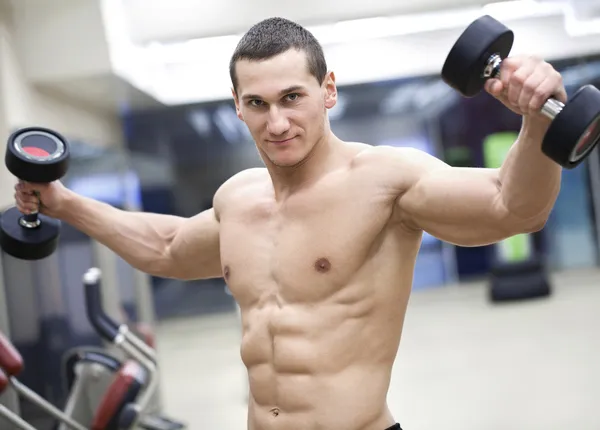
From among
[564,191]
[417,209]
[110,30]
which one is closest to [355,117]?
[564,191]

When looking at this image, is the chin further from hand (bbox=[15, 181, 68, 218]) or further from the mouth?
hand (bbox=[15, 181, 68, 218])

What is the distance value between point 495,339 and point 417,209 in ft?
17.2

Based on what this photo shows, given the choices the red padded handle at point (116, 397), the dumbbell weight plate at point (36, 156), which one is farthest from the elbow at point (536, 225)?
the red padded handle at point (116, 397)

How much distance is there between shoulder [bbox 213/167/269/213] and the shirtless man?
7 cm

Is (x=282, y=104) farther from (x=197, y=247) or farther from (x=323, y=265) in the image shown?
(x=197, y=247)

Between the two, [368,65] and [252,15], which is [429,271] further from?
[252,15]

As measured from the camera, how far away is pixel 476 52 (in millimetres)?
1020

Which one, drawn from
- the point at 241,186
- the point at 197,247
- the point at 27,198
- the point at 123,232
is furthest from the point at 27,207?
the point at 241,186

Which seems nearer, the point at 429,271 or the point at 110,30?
the point at 110,30

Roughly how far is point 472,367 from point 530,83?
15.5 ft

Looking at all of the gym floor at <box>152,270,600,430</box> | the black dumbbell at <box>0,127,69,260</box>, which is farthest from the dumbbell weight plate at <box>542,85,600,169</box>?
the gym floor at <box>152,270,600,430</box>

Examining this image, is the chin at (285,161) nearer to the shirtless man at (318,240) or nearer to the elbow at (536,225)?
the shirtless man at (318,240)

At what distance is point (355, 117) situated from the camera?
29.2ft

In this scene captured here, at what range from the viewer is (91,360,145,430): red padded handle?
11.3ft
